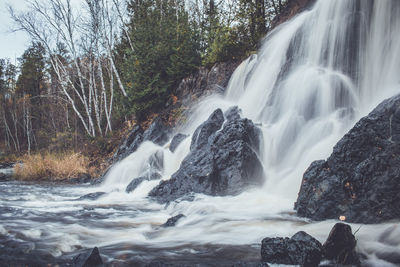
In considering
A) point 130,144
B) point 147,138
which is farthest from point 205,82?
point 130,144

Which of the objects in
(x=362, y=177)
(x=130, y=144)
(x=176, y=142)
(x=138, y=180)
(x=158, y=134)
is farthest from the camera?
(x=130, y=144)

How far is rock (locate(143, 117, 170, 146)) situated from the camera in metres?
12.1

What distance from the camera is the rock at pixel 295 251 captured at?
8.51 ft

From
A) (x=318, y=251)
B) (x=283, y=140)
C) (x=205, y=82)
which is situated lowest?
(x=318, y=251)

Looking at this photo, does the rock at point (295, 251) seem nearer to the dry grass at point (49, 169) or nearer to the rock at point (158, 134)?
the rock at point (158, 134)

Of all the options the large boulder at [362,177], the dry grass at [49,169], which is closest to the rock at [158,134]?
the dry grass at [49,169]

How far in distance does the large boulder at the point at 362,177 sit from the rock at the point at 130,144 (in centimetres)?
912

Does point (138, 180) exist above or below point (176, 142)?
below

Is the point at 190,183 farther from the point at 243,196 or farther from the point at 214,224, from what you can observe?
the point at 214,224

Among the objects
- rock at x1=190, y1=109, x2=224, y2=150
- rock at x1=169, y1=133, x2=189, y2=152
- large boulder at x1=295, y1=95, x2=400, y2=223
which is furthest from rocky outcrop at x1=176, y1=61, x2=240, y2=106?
large boulder at x1=295, y1=95, x2=400, y2=223

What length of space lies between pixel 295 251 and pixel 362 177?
5.80 ft

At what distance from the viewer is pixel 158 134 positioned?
1226cm

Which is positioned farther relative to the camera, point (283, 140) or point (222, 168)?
point (283, 140)

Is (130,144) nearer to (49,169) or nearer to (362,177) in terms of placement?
(49,169)
